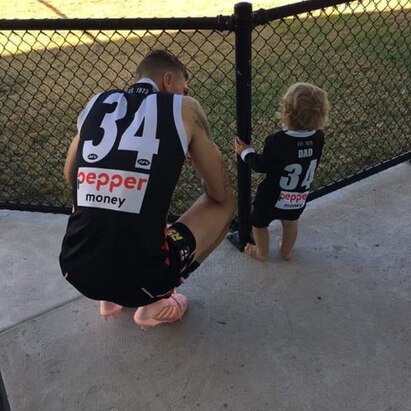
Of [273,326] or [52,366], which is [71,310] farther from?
[273,326]

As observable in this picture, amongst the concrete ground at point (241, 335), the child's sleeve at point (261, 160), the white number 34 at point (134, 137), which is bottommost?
the concrete ground at point (241, 335)

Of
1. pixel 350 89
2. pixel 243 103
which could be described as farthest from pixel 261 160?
pixel 350 89

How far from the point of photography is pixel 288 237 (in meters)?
2.91

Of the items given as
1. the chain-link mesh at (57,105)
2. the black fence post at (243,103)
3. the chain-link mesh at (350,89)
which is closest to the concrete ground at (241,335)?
the black fence post at (243,103)

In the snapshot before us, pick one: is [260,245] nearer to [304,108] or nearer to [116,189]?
[304,108]

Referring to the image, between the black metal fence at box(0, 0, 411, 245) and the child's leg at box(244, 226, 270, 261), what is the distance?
0.11 meters

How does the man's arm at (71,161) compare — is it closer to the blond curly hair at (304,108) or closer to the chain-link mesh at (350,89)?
the blond curly hair at (304,108)

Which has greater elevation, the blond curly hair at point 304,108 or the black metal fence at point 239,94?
the blond curly hair at point 304,108

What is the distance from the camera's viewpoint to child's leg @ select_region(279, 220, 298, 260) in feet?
9.41

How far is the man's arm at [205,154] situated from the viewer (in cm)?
221

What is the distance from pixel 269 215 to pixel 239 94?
1.90 ft

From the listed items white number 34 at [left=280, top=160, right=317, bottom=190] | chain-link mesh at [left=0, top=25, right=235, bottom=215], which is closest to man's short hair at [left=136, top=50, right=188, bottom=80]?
white number 34 at [left=280, top=160, right=317, bottom=190]

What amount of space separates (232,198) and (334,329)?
2.37 ft

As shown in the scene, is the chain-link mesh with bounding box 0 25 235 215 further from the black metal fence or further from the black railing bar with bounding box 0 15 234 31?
the black railing bar with bounding box 0 15 234 31
